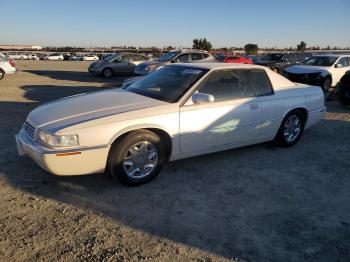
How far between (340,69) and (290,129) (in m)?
8.74

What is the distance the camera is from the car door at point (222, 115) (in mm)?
4430

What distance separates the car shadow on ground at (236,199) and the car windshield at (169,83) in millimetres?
1062

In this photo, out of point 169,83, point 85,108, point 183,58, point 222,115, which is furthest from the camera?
point 183,58

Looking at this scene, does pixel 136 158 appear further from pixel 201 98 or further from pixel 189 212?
pixel 201 98

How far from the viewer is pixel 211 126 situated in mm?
4605

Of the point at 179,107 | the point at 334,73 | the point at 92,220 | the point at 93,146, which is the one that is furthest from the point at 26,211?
the point at 334,73

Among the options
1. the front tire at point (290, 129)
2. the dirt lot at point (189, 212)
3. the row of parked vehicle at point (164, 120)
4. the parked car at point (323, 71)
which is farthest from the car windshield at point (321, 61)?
the dirt lot at point (189, 212)

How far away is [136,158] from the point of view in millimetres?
4109

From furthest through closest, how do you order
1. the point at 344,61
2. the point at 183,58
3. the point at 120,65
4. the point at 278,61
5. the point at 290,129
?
the point at 278,61 < the point at 120,65 < the point at 183,58 < the point at 344,61 < the point at 290,129

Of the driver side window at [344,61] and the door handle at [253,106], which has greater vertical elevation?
the door handle at [253,106]

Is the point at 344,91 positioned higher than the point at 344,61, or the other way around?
the point at 344,61

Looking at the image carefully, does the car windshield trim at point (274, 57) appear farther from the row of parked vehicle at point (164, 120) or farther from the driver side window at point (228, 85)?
the driver side window at point (228, 85)

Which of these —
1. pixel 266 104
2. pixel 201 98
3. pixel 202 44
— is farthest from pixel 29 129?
pixel 202 44

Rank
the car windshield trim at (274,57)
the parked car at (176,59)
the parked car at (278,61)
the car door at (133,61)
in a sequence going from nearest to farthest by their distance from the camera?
the parked car at (176,59) < the parked car at (278,61) < the car door at (133,61) < the car windshield trim at (274,57)
